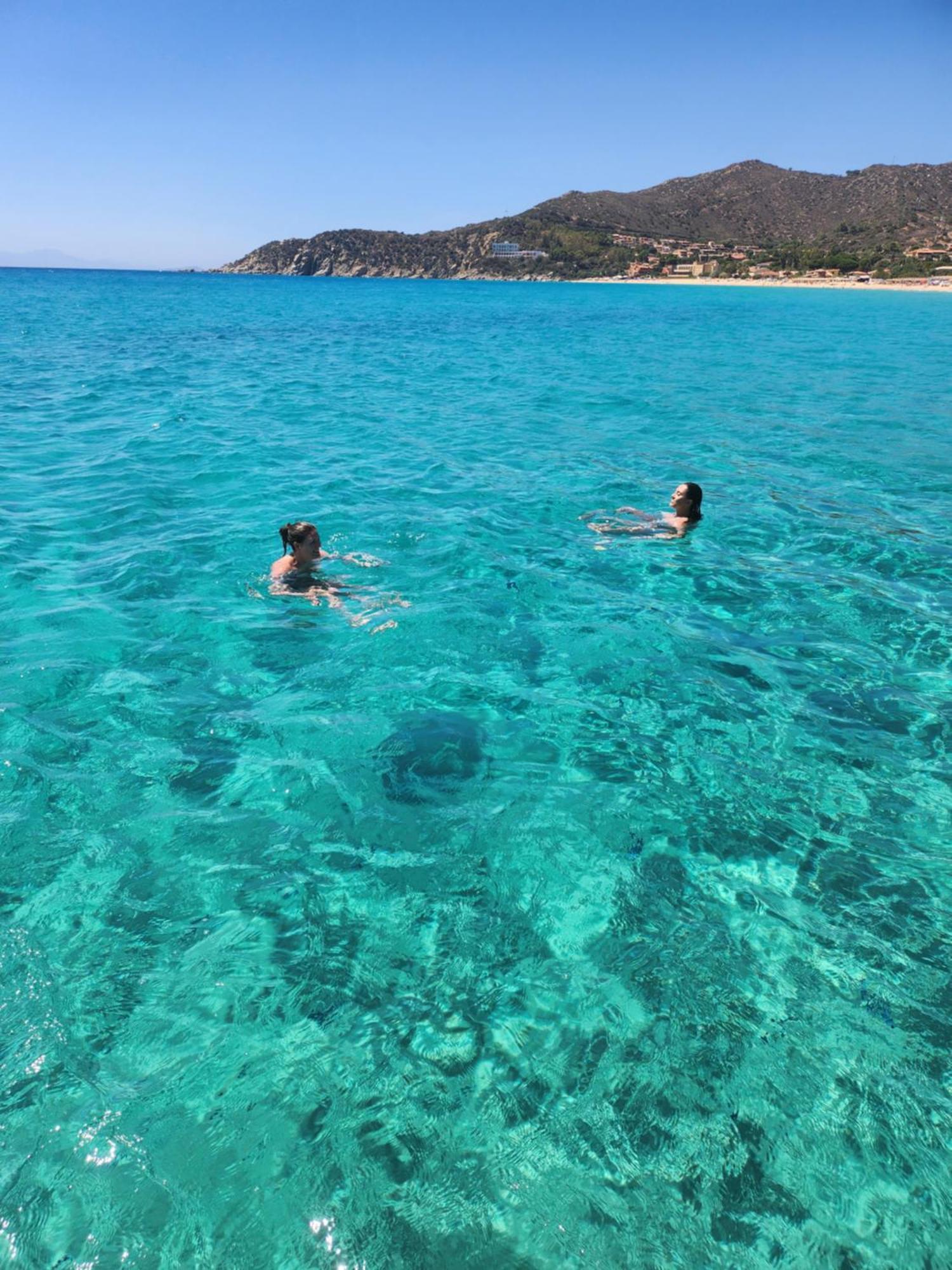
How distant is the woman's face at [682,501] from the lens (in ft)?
34.7

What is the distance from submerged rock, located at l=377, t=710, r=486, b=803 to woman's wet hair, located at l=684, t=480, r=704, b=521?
6.07 m

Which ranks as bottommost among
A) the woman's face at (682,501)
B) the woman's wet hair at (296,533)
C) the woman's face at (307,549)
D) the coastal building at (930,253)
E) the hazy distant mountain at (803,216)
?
the woman's face at (682,501)

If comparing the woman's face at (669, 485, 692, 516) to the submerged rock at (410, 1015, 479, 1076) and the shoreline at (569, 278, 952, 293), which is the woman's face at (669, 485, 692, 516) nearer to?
the submerged rock at (410, 1015, 479, 1076)

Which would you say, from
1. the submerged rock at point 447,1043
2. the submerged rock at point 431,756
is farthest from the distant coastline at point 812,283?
the submerged rock at point 447,1043

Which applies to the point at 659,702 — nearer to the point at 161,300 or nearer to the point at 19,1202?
the point at 19,1202

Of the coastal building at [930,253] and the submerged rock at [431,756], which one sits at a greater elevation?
the coastal building at [930,253]

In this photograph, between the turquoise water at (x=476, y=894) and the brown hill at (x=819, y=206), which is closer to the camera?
the turquoise water at (x=476, y=894)

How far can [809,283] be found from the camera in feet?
372

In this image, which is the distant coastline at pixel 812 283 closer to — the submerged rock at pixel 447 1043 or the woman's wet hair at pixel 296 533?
the woman's wet hair at pixel 296 533

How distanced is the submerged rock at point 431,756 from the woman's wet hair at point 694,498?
6070 millimetres

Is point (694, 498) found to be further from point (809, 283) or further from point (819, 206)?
point (819, 206)

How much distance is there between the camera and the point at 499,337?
138 ft

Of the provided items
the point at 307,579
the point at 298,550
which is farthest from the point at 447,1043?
the point at 298,550

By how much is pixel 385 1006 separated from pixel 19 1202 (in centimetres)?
163
